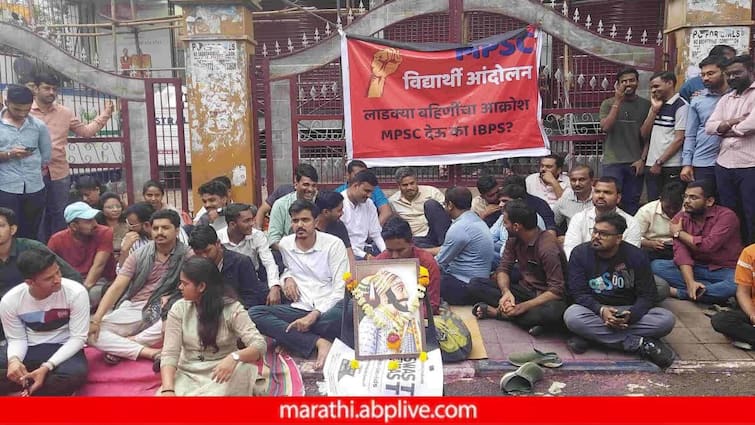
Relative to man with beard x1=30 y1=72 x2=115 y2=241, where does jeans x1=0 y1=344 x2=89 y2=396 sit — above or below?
below

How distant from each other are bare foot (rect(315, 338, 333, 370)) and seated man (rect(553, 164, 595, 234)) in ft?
7.97

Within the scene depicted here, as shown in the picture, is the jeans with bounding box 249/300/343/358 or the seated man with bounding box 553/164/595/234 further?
the seated man with bounding box 553/164/595/234

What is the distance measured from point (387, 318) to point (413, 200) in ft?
8.67

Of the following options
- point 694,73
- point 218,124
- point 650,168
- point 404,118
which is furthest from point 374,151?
point 694,73

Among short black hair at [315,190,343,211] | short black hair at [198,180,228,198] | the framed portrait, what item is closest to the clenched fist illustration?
short black hair at [315,190,343,211]

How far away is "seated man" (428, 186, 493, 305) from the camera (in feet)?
15.8

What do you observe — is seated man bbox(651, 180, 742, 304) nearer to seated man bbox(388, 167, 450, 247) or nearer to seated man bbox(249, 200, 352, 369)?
seated man bbox(388, 167, 450, 247)

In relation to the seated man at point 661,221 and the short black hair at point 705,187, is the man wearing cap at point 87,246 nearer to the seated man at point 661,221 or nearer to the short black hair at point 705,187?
the seated man at point 661,221

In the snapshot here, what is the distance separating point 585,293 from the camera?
4184 millimetres

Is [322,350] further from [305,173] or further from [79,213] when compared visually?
[79,213]

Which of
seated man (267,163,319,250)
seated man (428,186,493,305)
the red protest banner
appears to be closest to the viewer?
seated man (428,186,493,305)

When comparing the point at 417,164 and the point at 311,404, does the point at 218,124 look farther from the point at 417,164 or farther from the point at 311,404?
the point at 311,404

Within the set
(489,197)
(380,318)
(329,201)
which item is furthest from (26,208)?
(489,197)

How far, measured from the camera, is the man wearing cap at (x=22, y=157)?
514 cm
